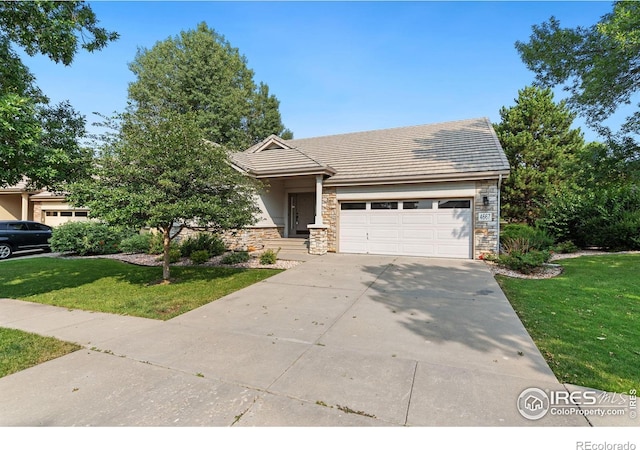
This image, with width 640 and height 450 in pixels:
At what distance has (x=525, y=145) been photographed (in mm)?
16875

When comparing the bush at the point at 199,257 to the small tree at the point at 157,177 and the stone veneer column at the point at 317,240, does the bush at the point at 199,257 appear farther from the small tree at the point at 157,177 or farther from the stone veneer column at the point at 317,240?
the stone veneer column at the point at 317,240

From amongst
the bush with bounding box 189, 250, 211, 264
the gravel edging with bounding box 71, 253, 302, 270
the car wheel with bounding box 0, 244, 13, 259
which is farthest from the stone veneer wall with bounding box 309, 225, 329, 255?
the car wheel with bounding box 0, 244, 13, 259

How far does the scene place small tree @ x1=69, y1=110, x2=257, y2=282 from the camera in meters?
5.94

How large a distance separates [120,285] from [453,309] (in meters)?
7.77

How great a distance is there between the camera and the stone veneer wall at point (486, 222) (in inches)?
401

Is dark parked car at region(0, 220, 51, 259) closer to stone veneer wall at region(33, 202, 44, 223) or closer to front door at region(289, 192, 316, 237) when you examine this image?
stone veneer wall at region(33, 202, 44, 223)

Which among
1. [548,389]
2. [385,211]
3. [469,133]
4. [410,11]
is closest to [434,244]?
[385,211]

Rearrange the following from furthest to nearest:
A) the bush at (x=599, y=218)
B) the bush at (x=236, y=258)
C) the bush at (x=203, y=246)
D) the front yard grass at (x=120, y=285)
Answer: the bush at (x=203, y=246) → the bush at (x=599, y=218) → the bush at (x=236, y=258) → the front yard grass at (x=120, y=285)

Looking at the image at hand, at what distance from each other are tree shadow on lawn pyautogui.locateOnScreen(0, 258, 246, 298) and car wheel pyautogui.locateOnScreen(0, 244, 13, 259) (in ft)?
11.5

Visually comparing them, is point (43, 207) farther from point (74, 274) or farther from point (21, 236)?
point (74, 274)

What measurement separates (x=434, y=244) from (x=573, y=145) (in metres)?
12.8

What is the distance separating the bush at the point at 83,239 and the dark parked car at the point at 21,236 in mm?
2264

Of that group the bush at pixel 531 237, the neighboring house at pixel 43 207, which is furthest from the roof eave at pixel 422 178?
the neighboring house at pixel 43 207

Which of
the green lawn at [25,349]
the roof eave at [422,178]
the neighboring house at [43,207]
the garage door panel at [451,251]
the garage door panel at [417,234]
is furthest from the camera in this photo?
the neighboring house at [43,207]
